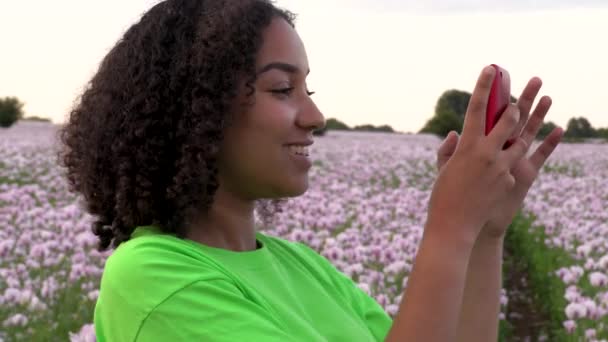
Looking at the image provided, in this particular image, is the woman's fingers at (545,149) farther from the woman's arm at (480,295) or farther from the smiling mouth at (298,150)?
the smiling mouth at (298,150)

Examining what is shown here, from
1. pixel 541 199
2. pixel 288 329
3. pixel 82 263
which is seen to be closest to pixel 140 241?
pixel 288 329

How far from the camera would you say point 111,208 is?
2.13 metres

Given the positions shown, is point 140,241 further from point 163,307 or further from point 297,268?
point 297,268

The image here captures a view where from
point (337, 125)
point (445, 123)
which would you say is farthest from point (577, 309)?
point (337, 125)

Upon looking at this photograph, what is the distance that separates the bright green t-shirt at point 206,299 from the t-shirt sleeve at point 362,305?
160 mm

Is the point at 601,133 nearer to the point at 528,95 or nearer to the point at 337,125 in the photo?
the point at 337,125

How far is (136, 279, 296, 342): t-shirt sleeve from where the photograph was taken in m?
1.65

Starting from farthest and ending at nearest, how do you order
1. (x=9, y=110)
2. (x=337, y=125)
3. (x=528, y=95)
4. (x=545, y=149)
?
(x=337, y=125), (x=9, y=110), (x=545, y=149), (x=528, y=95)

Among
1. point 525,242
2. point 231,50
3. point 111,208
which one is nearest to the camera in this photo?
point 231,50

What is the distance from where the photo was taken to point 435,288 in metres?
1.73

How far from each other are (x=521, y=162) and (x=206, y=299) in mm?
881

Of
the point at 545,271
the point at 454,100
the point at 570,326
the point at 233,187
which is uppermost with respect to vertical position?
the point at 233,187

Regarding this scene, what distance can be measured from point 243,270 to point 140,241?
24 cm

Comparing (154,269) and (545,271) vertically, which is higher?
(154,269)
